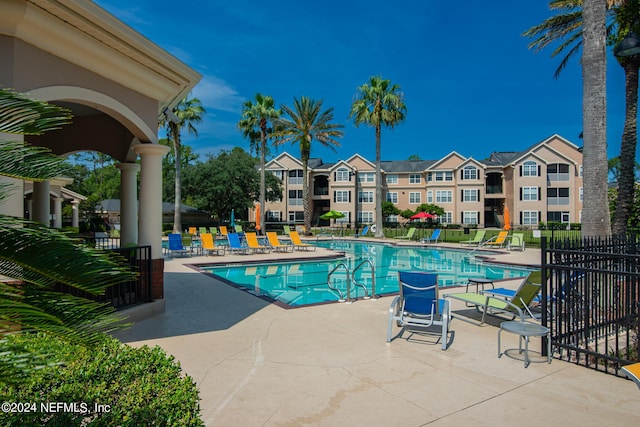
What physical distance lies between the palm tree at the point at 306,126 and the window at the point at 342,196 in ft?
56.3

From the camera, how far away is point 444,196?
162ft

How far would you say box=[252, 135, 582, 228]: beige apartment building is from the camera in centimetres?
4519

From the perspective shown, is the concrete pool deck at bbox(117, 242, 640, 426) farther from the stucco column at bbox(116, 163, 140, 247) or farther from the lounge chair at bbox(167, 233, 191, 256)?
the lounge chair at bbox(167, 233, 191, 256)

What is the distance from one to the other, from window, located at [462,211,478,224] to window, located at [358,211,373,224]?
1177 centimetres

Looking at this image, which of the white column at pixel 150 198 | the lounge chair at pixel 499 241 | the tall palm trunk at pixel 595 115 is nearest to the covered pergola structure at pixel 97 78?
the white column at pixel 150 198

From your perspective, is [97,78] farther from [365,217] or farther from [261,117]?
[365,217]

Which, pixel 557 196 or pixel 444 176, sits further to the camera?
pixel 444 176

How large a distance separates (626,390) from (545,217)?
155 ft

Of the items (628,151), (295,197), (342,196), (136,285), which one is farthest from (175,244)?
(342,196)

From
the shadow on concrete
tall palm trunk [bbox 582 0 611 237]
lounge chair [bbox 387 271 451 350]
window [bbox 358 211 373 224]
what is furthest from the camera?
window [bbox 358 211 373 224]

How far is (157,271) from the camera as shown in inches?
286

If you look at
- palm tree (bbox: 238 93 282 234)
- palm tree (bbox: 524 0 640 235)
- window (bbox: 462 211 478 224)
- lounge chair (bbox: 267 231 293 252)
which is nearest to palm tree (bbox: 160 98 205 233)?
palm tree (bbox: 238 93 282 234)

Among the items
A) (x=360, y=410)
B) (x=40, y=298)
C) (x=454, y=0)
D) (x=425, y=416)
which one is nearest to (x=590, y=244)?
(x=425, y=416)

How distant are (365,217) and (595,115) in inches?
1720
